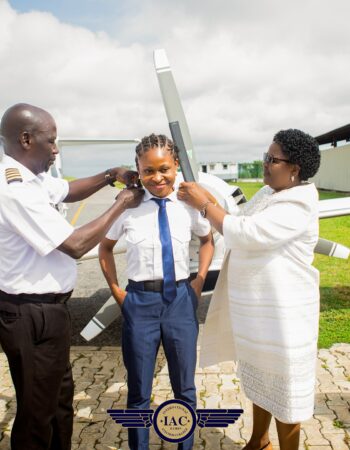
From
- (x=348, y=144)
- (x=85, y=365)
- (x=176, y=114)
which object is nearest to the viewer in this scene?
(x=85, y=365)

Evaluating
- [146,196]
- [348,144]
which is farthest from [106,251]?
[348,144]

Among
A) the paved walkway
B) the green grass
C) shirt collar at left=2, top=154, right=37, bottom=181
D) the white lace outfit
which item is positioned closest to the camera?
shirt collar at left=2, top=154, right=37, bottom=181

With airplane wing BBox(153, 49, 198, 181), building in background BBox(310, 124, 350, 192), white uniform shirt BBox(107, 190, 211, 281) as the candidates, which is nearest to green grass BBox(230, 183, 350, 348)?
airplane wing BBox(153, 49, 198, 181)

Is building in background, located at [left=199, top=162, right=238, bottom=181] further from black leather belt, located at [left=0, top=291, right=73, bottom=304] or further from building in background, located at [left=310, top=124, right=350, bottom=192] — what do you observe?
black leather belt, located at [left=0, top=291, right=73, bottom=304]

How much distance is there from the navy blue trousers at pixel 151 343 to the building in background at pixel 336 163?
2888 centimetres

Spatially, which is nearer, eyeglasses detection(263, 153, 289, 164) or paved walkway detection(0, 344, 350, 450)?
eyeglasses detection(263, 153, 289, 164)

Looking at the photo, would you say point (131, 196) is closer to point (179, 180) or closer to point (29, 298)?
point (29, 298)

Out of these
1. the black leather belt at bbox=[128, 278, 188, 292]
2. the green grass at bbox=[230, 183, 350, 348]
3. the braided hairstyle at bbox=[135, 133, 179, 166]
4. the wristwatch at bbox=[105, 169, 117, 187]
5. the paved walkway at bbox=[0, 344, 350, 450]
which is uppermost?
the braided hairstyle at bbox=[135, 133, 179, 166]

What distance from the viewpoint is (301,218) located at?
7.87ft

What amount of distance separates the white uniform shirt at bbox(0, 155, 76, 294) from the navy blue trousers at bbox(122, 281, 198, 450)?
0.45 m

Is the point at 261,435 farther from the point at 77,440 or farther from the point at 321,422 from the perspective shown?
the point at 77,440

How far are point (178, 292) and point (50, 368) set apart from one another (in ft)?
2.75

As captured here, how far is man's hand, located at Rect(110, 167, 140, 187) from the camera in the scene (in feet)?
8.95

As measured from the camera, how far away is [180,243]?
2.72 m
